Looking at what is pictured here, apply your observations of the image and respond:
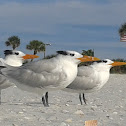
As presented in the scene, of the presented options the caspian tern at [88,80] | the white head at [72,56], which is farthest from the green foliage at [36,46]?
the white head at [72,56]

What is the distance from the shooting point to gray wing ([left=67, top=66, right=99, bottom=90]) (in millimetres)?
8844

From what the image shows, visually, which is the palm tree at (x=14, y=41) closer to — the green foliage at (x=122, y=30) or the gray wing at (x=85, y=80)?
the green foliage at (x=122, y=30)

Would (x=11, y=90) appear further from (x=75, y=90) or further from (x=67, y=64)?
(x=67, y=64)

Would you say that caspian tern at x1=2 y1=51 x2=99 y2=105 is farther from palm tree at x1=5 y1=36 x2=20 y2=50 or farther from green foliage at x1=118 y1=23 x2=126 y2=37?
palm tree at x1=5 y1=36 x2=20 y2=50

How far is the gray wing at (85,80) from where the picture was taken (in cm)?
884

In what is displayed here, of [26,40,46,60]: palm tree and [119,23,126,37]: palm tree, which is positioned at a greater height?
[119,23,126,37]: palm tree

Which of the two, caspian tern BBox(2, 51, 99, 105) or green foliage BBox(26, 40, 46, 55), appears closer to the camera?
caspian tern BBox(2, 51, 99, 105)

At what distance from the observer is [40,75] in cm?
744

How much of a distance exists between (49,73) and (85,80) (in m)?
1.72

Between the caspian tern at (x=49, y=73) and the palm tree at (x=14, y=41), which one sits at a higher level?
the caspian tern at (x=49, y=73)

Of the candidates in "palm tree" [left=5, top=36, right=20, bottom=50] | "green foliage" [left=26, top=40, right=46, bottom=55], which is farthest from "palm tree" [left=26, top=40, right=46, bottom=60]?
"palm tree" [left=5, top=36, right=20, bottom=50]

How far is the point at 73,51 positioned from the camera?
7.60 m

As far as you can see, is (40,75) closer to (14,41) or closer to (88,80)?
(88,80)

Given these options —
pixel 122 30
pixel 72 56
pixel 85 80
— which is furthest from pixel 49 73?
pixel 122 30
